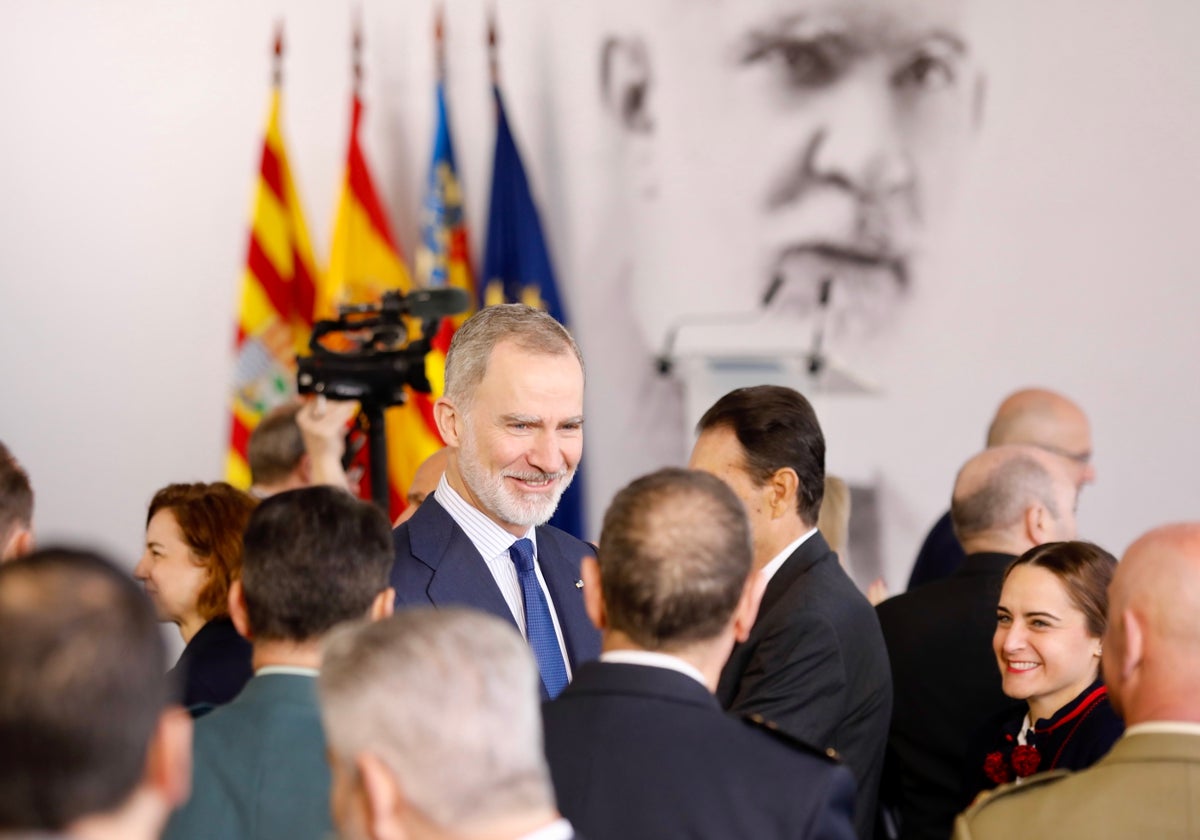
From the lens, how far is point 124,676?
3.77ft

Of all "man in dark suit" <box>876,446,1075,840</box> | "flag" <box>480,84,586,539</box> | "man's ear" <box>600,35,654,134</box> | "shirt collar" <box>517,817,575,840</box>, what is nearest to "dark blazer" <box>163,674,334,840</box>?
"shirt collar" <box>517,817,575,840</box>

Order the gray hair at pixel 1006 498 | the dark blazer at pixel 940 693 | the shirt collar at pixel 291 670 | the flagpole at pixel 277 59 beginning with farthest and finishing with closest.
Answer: the flagpole at pixel 277 59 < the gray hair at pixel 1006 498 < the dark blazer at pixel 940 693 < the shirt collar at pixel 291 670

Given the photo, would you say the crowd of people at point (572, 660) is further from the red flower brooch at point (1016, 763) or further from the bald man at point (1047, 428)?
the bald man at point (1047, 428)

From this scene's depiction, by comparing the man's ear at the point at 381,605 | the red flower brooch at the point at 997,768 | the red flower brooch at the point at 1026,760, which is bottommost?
the red flower brooch at the point at 997,768

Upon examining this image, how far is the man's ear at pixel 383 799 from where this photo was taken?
1.29m

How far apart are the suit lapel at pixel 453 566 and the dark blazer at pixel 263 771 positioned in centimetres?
52

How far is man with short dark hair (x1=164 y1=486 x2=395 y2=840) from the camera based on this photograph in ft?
6.15

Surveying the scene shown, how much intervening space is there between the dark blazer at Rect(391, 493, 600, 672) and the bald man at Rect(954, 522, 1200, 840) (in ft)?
3.05

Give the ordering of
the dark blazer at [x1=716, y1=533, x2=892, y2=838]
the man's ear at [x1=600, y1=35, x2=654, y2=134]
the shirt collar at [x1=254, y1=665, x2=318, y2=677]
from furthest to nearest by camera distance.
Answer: the man's ear at [x1=600, y1=35, x2=654, y2=134] → the dark blazer at [x1=716, y1=533, x2=892, y2=838] → the shirt collar at [x1=254, y1=665, x2=318, y2=677]

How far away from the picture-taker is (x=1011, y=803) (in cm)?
182

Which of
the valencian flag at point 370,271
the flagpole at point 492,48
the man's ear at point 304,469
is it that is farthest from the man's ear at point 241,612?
the flagpole at point 492,48

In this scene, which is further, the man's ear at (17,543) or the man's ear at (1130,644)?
the man's ear at (17,543)

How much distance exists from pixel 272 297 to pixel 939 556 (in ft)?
9.09

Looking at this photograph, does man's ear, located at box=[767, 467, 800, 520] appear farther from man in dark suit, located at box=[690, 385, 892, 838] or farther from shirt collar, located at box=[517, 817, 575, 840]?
shirt collar, located at box=[517, 817, 575, 840]
